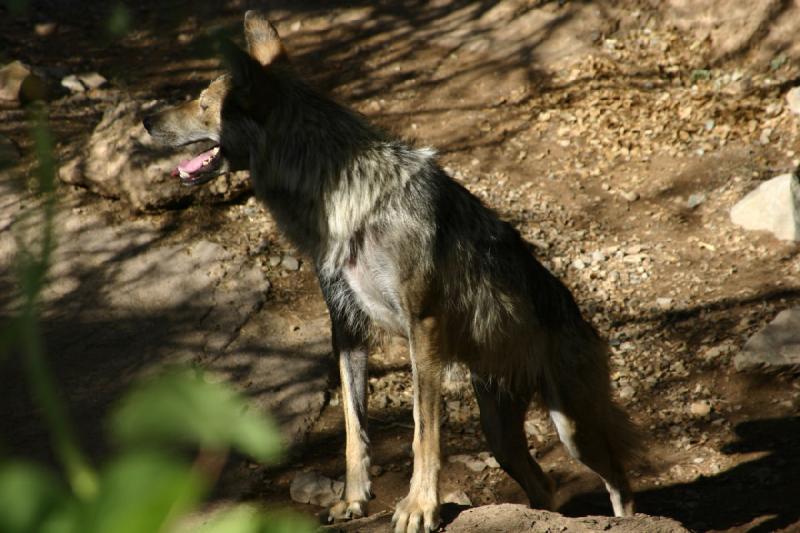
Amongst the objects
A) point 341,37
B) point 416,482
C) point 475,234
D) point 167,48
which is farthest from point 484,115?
point 416,482

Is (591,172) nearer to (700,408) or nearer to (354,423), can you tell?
(700,408)

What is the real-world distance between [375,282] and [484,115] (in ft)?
17.2

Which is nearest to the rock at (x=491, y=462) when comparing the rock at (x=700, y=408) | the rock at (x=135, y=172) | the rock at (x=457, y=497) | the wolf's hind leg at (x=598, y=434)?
the rock at (x=457, y=497)

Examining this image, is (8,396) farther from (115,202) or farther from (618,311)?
(618,311)

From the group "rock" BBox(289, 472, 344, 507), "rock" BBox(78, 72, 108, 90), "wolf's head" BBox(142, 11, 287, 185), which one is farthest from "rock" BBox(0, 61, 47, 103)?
"rock" BBox(289, 472, 344, 507)

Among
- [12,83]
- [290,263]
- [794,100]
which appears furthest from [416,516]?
[12,83]

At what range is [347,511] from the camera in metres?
4.76

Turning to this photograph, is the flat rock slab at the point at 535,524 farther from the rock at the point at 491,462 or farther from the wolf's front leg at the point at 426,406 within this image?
the rock at the point at 491,462

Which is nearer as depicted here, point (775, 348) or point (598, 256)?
point (775, 348)

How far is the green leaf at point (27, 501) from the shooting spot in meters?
0.70

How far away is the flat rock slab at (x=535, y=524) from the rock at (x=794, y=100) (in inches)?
225

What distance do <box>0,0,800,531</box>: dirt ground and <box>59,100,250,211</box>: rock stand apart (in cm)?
17

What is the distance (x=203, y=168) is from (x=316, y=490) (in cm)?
222

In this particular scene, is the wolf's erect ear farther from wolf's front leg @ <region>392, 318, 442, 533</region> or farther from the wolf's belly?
wolf's front leg @ <region>392, 318, 442, 533</region>
